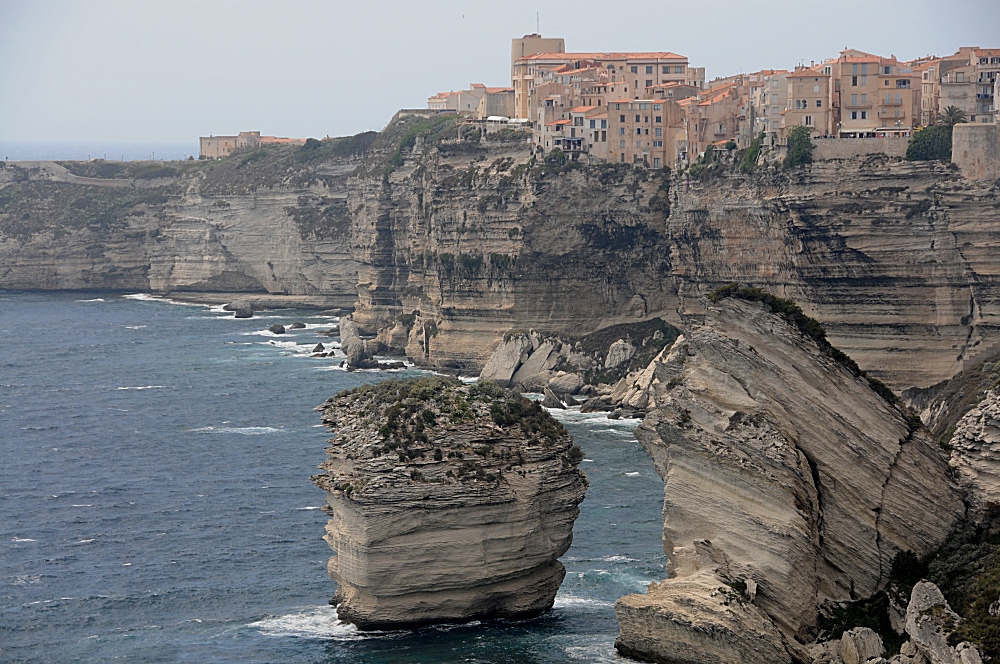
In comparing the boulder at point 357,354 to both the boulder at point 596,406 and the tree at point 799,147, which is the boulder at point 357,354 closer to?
the boulder at point 596,406

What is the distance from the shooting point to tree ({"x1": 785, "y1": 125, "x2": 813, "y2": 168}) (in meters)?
81.4

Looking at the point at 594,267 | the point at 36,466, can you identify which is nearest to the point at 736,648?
the point at 36,466

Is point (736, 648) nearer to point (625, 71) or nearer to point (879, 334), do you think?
point (879, 334)

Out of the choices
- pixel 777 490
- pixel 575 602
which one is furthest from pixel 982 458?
pixel 575 602

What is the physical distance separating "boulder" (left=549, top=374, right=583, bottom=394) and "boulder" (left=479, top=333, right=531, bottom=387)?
2735 millimetres

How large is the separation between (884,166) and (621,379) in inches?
832

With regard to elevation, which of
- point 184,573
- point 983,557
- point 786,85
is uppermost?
point 786,85

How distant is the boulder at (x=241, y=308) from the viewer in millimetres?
139875

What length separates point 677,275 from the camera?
9212 centimetres

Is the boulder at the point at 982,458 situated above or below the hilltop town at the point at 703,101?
below

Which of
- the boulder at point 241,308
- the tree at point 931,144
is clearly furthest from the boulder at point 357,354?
the tree at point 931,144

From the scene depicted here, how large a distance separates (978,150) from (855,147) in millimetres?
6615

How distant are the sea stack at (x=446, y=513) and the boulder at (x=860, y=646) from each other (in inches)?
442

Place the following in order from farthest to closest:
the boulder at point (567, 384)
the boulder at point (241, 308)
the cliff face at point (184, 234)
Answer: the cliff face at point (184, 234), the boulder at point (241, 308), the boulder at point (567, 384)
